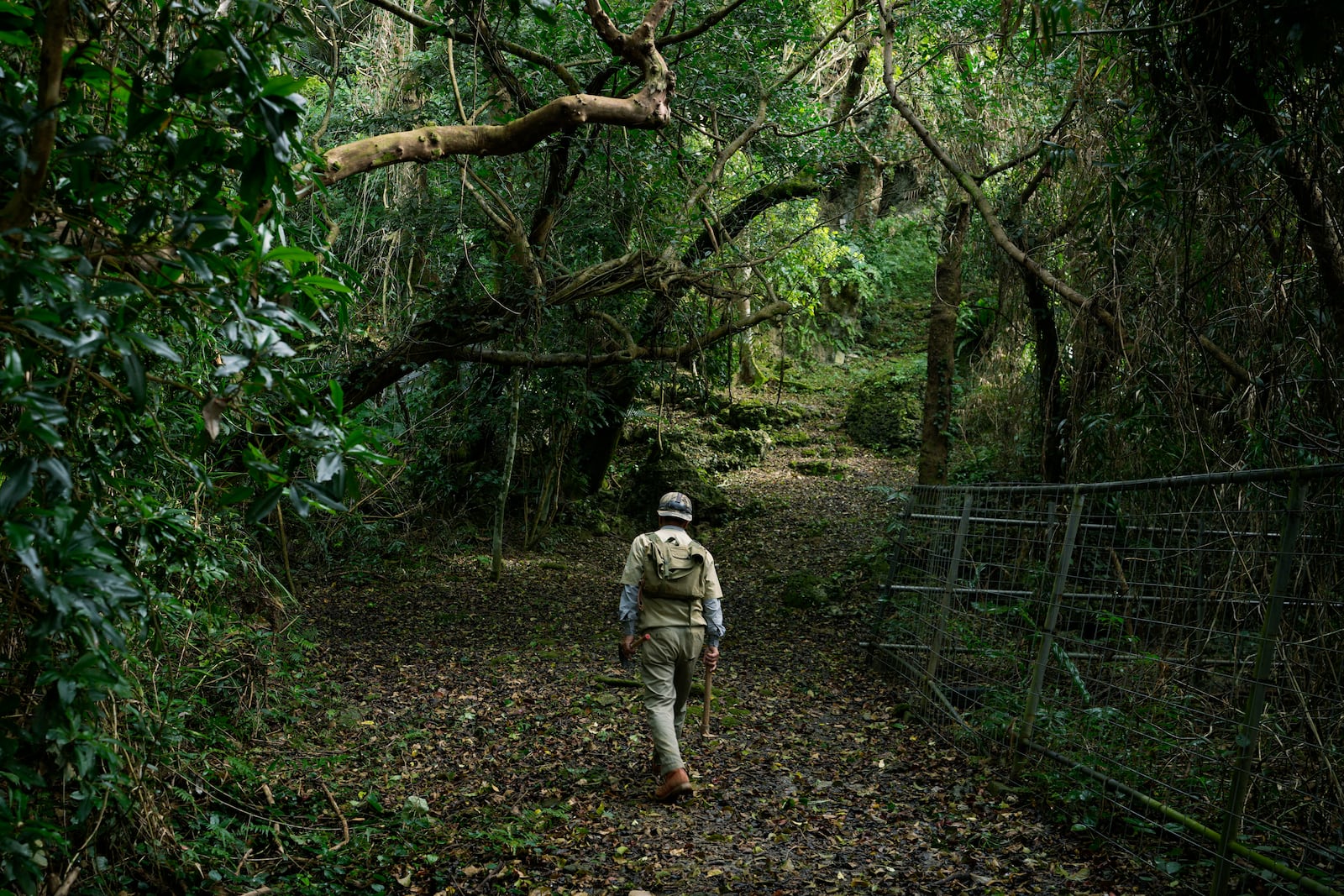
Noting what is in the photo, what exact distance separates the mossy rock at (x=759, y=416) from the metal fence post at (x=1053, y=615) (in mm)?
12182

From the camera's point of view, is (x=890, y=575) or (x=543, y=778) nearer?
(x=543, y=778)

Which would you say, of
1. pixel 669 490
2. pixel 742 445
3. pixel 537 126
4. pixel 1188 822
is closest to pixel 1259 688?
pixel 1188 822

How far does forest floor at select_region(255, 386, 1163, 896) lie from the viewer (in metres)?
4.32

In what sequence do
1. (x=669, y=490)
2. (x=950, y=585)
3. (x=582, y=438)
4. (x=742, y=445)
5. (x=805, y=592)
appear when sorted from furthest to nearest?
(x=742, y=445)
(x=669, y=490)
(x=582, y=438)
(x=805, y=592)
(x=950, y=585)

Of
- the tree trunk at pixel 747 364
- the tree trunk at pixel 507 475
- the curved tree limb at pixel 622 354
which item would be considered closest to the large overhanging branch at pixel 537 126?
the curved tree limb at pixel 622 354

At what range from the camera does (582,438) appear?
14.4m

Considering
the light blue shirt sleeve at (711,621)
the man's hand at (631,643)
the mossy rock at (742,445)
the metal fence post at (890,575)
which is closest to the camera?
the man's hand at (631,643)

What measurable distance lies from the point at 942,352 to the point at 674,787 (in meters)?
6.27

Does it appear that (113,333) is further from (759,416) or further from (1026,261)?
(759,416)

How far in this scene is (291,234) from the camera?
3.55 metres

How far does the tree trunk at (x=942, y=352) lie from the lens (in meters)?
9.45

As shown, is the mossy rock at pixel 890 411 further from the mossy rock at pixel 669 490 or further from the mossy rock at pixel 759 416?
the mossy rock at pixel 669 490

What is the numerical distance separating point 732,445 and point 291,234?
45.4 ft

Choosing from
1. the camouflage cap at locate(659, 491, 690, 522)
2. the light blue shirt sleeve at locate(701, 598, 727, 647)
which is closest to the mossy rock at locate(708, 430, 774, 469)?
the camouflage cap at locate(659, 491, 690, 522)
